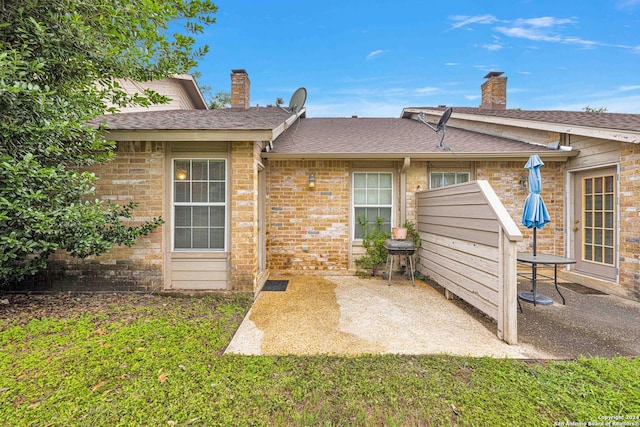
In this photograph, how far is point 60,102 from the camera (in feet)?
11.0

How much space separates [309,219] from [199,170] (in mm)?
2491

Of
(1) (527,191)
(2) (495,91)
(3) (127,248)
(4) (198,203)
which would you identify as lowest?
(3) (127,248)

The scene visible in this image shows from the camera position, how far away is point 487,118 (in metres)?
7.26

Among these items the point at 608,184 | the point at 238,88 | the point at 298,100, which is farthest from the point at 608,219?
the point at 238,88

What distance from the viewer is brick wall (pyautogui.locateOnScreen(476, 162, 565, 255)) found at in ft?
19.6

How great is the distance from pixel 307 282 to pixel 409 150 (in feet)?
11.7

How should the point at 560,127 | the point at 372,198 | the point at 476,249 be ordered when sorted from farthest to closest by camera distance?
the point at 372,198 → the point at 560,127 → the point at 476,249

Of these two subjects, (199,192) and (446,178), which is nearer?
(199,192)

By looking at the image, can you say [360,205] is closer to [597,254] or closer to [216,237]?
[216,237]

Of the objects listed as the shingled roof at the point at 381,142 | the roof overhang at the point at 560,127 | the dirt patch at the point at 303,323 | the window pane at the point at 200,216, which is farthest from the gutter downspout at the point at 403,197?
the window pane at the point at 200,216

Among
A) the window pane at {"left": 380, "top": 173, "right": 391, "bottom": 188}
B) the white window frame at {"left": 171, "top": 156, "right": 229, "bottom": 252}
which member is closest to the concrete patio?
the white window frame at {"left": 171, "top": 156, "right": 229, "bottom": 252}

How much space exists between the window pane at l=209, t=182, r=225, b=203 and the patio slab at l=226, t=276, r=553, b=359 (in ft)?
5.99

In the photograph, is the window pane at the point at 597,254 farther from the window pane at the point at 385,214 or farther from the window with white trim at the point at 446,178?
the window pane at the point at 385,214

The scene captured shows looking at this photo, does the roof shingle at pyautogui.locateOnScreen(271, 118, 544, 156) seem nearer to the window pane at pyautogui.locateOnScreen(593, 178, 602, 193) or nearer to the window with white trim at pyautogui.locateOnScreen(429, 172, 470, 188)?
the window with white trim at pyautogui.locateOnScreen(429, 172, 470, 188)
